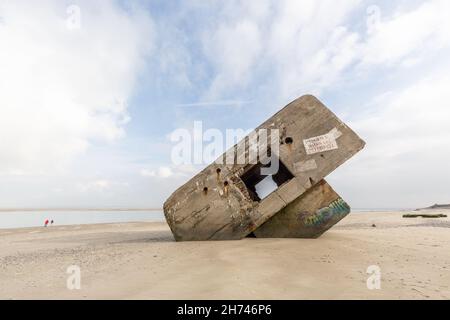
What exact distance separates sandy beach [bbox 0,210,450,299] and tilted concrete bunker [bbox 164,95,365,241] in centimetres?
41

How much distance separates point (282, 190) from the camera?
17.9 ft

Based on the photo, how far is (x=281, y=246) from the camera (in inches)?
186

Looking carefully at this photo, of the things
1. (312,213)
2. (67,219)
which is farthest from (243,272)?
(67,219)

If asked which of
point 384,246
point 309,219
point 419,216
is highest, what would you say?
point 309,219

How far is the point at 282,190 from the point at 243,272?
2.46 meters

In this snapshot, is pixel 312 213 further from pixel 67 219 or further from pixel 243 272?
pixel 67 219

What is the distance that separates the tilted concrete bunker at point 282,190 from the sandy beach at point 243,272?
410 millimetres

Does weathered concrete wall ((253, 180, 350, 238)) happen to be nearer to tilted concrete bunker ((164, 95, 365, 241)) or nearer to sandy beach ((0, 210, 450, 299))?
tilted concrete bunker ((164, 95, 365, 241))

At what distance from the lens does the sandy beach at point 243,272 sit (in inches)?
104

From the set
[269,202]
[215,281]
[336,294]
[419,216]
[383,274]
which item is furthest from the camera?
[419,216]

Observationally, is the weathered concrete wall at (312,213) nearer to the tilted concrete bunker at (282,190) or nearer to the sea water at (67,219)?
the tilted concrete bunker at (282,190)
